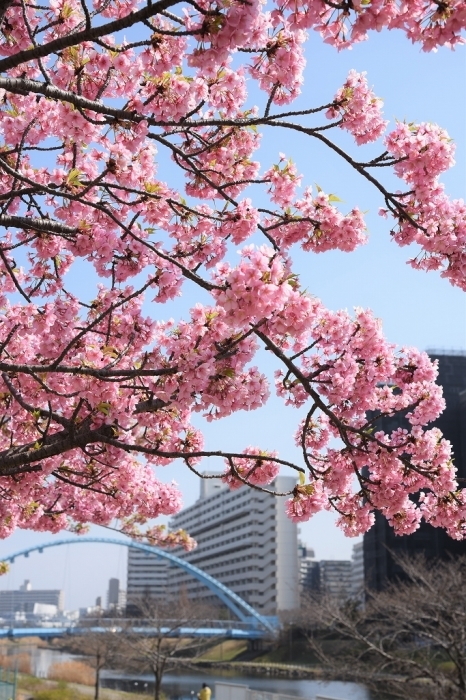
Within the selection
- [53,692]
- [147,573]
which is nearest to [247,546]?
[147,573]

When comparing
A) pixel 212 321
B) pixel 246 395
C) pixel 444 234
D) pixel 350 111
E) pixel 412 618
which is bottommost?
pixel 412 618

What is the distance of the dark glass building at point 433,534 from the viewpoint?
49938 millimetres

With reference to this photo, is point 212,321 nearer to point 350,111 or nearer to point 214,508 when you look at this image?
point 350,111

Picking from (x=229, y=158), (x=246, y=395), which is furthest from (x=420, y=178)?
(x=246, y=395)

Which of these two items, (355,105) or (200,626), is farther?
(200,626)

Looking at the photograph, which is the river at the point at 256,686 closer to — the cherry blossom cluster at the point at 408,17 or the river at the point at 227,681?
the river at the point at 227,681

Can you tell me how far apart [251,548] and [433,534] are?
43.5 meters

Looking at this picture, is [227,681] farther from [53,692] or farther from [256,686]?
[53,692]

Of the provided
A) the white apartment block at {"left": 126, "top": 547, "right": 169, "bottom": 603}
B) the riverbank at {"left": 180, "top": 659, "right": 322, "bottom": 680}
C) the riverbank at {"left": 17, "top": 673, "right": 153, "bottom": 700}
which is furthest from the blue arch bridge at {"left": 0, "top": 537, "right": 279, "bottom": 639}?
the white apartment block at {"left": 126, "top": 547, "right": 169, "bottom": 603}

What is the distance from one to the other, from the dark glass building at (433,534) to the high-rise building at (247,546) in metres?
13.1

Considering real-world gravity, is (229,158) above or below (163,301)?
above

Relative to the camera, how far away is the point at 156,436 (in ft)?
17.5

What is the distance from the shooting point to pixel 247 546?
302 ft

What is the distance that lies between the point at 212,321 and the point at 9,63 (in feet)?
5.06
